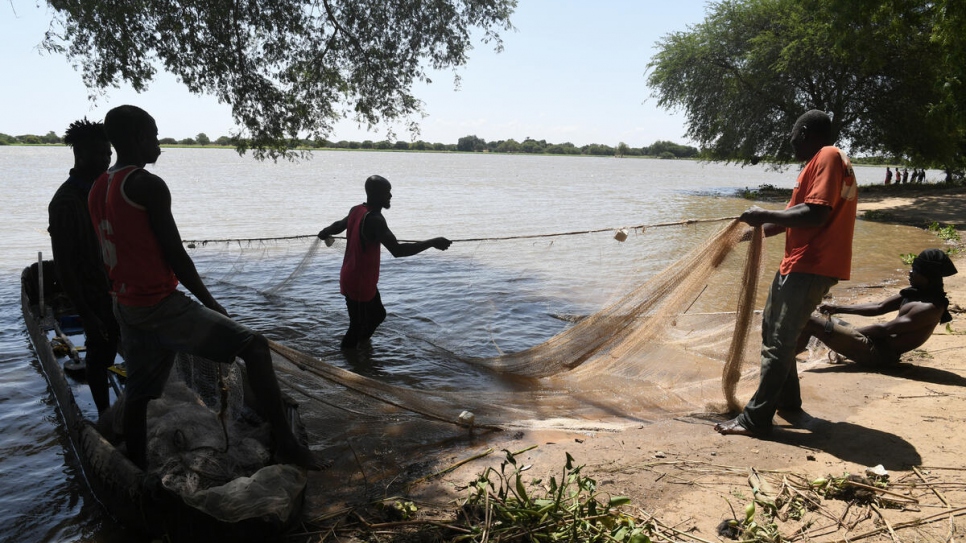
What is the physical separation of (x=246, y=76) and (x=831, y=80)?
26.4m

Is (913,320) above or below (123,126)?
below

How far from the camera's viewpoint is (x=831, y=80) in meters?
27.0

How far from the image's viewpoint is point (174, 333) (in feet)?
9.19

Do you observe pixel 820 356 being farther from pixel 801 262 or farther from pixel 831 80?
pixel 831 80

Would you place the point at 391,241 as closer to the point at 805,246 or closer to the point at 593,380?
the point at 593,380

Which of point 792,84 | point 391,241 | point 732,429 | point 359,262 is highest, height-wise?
point 792,84

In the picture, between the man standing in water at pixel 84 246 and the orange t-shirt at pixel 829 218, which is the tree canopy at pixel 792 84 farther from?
the man standing in water at pixel 84 246

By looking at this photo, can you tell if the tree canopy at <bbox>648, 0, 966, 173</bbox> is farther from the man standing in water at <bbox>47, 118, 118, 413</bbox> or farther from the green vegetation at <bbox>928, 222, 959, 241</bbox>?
the man standing in water at <bbox>47, 118, 118, 413</bbox>

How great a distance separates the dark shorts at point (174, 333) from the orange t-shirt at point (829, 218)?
2902mm

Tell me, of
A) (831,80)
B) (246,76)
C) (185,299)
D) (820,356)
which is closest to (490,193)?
(831,80)

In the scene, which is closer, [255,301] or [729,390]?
[729,390]

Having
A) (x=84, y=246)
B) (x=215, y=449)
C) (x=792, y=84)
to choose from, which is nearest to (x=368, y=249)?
(x=84, y=246)

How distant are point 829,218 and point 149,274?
135 inches

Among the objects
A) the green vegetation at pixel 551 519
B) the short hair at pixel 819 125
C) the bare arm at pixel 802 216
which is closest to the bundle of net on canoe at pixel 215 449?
the green vegetation at pixel 551 519
